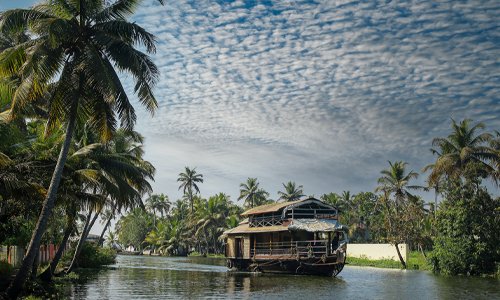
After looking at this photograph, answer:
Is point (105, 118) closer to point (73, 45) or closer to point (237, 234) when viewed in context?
point (73, 45)

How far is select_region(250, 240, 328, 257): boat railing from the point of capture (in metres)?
37.3

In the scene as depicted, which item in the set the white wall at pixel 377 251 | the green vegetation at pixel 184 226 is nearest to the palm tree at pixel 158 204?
the green vegetation at pixel 184 226

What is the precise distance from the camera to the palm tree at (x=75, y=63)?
16562 millimetres

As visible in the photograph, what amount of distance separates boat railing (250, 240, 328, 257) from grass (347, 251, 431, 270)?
1210 cm

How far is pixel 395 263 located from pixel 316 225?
16.0 metres

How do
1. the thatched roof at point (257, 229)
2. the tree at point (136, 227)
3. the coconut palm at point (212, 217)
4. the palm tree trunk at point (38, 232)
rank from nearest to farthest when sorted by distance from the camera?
the palm tree trunk at point (38, 232) < the thatched roof at point (257, 229) < the coconut palm at point (212, 217) < the tree at point (136, 227)

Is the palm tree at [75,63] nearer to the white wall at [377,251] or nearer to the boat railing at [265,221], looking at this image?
the boat railing at [265,221]

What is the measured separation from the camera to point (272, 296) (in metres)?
23.3

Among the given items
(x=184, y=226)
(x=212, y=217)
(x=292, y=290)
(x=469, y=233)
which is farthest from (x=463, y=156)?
(x=184, y=226)

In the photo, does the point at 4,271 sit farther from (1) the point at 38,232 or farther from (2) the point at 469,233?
(2) the point at 469,233

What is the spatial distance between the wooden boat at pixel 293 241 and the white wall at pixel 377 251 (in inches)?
470

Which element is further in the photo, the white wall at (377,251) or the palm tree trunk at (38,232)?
the white wall at (377,251)

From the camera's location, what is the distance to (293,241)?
38844 millimetres

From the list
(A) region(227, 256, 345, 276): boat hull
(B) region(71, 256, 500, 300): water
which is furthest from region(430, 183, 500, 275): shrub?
(A) region(227, 256, 345, 276): boat hull
